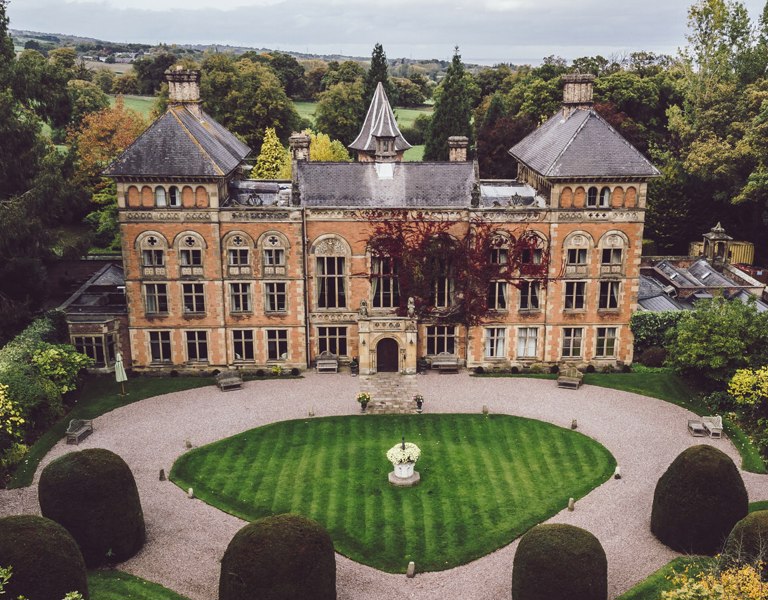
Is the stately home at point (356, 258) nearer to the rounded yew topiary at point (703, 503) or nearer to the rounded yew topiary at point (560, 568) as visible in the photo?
the rounded yew topiary at point (703, 503)

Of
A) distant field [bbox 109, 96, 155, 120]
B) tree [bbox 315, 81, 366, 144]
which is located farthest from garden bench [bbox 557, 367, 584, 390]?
distant field [bbox 109, 96, 155, 120]

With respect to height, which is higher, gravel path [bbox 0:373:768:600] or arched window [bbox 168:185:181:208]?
arched window [bbox 168:185:181:208]

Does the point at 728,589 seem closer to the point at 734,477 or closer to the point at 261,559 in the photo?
the point at 734,477

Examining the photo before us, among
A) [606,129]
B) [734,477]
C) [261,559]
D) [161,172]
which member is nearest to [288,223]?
[161,172]

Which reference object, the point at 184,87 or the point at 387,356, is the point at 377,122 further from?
the point at 387,356

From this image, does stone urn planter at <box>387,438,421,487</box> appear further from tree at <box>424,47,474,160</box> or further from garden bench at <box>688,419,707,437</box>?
tree at <box>424,47,474,160</box>

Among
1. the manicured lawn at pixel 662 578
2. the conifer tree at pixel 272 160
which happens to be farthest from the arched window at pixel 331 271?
the conifer tree at pixel 272 160
